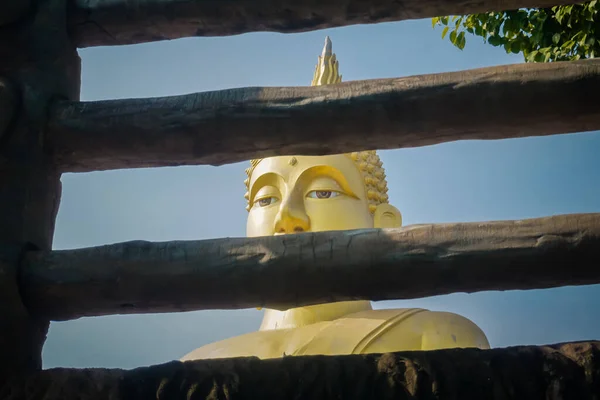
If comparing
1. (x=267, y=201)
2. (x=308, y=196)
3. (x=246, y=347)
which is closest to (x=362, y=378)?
(x=246, y=347)

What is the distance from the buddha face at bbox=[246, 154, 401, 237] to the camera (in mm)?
4867

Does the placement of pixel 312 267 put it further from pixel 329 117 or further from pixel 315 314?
pixel 315 314

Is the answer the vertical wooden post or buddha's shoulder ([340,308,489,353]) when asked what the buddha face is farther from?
the vertical wooden post

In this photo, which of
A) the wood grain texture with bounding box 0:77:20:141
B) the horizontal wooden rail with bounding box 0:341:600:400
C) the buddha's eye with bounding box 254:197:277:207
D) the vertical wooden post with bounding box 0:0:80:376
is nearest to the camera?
the horizontal wooden rail with bounding box 0:341:600:400

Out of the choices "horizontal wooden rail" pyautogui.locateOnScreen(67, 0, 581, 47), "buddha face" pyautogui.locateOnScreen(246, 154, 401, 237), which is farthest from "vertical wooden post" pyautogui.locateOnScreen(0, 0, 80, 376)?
"buddha face" pyautogui.locateOnScreen(246, 154, 401, 237)

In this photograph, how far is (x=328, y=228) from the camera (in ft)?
16.0

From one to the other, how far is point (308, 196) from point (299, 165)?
20cm

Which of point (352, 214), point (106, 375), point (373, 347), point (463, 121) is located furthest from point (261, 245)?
point (352, 214)

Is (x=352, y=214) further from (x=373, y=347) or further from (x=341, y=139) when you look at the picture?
(x=341, y=139)

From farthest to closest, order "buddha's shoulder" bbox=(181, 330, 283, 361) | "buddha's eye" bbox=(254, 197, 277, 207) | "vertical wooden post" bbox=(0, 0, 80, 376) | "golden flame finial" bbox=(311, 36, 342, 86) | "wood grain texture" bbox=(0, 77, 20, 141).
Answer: "golden flame finial" bbox=(311, 36, 342, 86), "buddha's eye" bbox=(254, 197, 277, 207), "buddha's shoulder" bbox=(181, 330, 283, 361), "wood grain texture" bbox=(0, 77, 20, 141), "vertical wooden post" bbox=(0, 0, 80, 376)

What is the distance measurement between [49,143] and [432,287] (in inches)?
46.7

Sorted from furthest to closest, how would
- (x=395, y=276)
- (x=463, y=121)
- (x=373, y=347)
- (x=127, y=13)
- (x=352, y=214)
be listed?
(x=352, y=214), (x=373, y=347), (x=127, y=13), (x=463, y=121), (x=395, y=276)

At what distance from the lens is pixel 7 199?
2.25 meters

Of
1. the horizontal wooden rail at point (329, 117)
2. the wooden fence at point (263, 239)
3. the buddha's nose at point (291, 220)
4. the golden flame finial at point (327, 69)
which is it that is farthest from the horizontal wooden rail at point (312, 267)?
the golden flame finial at point (327, 69)
